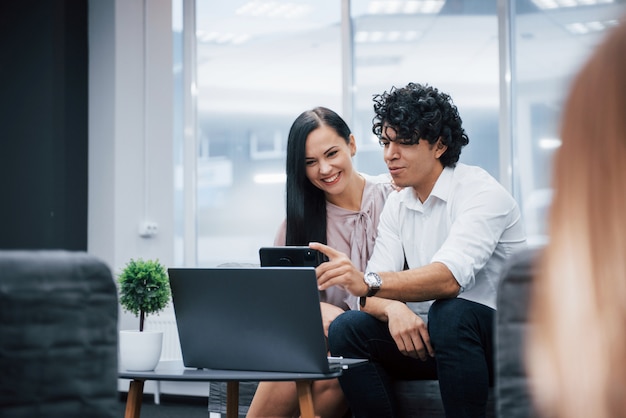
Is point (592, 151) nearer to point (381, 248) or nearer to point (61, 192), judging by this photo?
point (381, 248)

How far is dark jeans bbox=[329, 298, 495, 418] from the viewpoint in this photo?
2098 mm

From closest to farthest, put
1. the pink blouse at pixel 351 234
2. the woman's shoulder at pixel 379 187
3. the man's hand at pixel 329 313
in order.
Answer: the man's hand at pixel 329 313, the pink blouse at pixel 351 234, the woman's shoulder at pixel 379 187

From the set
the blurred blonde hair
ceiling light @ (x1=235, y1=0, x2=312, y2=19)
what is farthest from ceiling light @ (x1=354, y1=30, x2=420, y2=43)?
the blurred blonde hair

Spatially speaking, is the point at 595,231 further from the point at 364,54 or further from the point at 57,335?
the point at 364,54

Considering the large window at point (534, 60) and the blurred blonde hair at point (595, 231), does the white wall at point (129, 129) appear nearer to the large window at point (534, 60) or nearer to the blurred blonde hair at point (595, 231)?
the large window at point (534, 60)

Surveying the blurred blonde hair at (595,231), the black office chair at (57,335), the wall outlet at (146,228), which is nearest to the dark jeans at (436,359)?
the black office chair at (57,335)

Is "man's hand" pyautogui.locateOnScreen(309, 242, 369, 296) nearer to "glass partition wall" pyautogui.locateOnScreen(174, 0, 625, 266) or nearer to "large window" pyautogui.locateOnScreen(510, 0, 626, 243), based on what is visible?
"glass partition wall" pyautogui.locateOnScreen(174, 0, 625, 266)

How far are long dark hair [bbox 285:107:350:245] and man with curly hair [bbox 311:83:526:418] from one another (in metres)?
0.25

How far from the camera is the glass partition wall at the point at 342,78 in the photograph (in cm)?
426

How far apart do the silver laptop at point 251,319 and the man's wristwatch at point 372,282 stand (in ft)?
0.94

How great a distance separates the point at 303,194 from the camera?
2836 millimetres

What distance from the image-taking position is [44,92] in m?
4.82

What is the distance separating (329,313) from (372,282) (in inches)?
13.4

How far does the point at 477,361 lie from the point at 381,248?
0.63 meters
